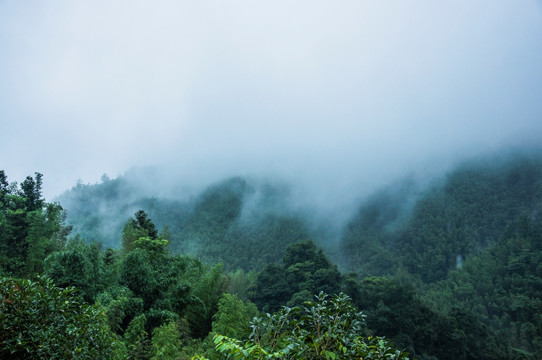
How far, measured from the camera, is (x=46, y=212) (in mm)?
17750

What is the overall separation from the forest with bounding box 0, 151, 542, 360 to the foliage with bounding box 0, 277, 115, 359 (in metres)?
0.02

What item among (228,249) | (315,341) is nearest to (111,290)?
(315,341)

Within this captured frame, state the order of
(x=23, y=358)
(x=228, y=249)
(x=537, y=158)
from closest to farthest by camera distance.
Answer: (x=23, y=358) → (x=228, y=249) → (x=537, y=158)

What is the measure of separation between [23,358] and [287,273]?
28555 mm

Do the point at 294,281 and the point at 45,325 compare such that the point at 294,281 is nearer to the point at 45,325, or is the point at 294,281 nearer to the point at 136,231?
the point at 136,231

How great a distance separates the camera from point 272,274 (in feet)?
98.8

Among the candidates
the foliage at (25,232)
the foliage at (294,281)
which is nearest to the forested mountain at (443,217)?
the foliage at (294,281)

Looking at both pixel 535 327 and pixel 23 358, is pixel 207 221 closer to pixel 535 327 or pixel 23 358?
pixel 535 327

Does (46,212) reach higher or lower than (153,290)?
higher

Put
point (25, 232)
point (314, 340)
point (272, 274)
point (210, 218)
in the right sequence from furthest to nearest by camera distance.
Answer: point (210, 218) → point (272, 274) → point (25, 232) → point (314, 340)

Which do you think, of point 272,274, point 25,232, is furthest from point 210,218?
point 25,232

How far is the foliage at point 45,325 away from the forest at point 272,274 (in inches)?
0.6

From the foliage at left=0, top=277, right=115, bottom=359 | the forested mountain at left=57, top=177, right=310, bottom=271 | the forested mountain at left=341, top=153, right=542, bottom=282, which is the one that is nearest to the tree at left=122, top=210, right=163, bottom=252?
the foliage at left=0, top=277, right=115, bottom=359

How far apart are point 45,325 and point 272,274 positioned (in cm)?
2710
